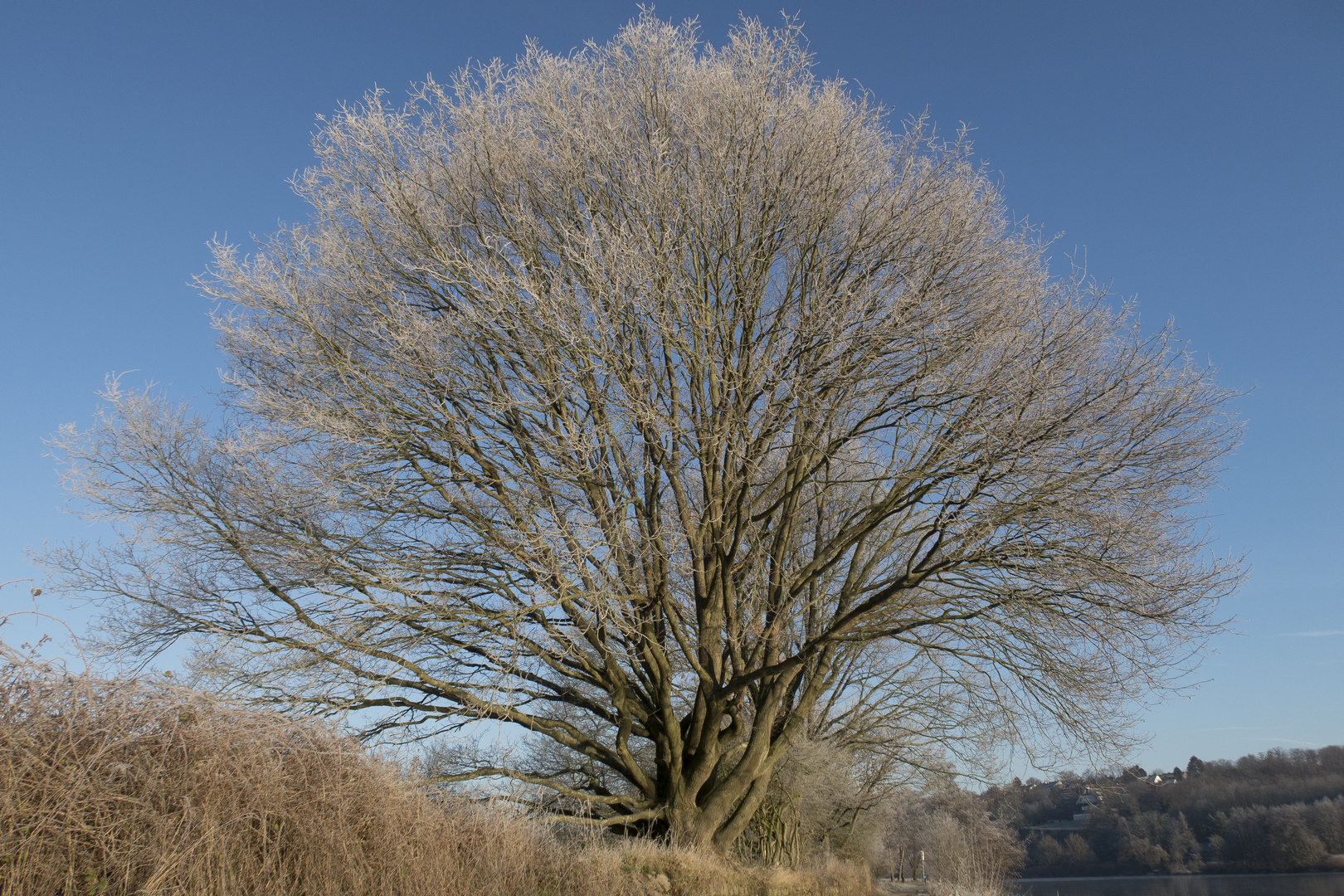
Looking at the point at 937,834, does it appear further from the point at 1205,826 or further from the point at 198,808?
the point at 1205,826

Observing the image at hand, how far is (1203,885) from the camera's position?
50.9 m

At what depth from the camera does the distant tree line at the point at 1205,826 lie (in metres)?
54.5

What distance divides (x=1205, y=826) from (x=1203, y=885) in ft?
38.9

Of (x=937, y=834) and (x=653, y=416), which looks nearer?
(x=653, y=416)

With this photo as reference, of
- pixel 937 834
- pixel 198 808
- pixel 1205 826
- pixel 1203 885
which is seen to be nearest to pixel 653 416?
pixel 198 808

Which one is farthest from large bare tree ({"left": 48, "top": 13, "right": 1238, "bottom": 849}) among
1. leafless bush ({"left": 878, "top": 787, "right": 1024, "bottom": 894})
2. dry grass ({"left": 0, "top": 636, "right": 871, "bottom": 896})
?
leafless bush ({"left": 878, "top": 787, "right": 1024, "bottom": 894})

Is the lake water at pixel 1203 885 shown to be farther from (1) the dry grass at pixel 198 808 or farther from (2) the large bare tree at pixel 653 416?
(1) the dry grass at pixel 198 808

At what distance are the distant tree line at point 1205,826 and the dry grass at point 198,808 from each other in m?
56.1

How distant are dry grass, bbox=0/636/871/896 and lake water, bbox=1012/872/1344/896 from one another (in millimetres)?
35453

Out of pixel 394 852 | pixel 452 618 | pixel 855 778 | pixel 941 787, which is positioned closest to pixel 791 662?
pixel 452 618

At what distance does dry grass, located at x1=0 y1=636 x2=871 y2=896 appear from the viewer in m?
3.68

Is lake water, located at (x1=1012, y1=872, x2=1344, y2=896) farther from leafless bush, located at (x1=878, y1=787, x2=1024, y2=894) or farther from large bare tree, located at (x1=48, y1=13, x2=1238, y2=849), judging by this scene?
large bare tree, located at (x1=48, y1=13, x2=1238, y2=849)

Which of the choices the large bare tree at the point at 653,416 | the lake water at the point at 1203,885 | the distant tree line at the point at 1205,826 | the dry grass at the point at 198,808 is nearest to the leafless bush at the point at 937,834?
the lake water at the point at 1203,885

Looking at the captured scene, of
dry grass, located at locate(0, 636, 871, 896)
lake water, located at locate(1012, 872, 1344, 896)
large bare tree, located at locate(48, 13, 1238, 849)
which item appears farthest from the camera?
lake water, located at locate(1012, 872, 1344, 896)
